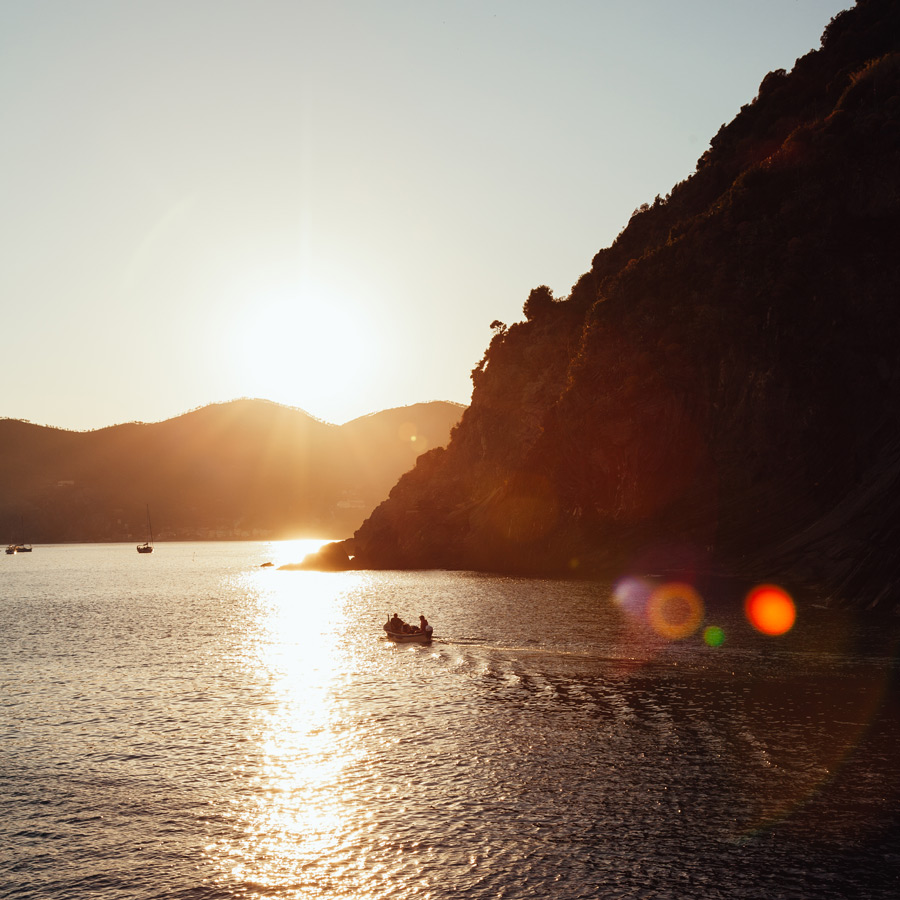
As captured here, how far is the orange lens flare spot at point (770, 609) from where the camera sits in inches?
2768

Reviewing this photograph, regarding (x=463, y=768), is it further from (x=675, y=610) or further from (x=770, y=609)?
(x=770, y=609)

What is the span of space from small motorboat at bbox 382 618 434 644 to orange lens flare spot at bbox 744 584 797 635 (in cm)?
2755

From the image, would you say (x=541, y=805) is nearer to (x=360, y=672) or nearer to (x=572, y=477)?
(x=360, y=672)

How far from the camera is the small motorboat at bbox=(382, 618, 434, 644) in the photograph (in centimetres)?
7028

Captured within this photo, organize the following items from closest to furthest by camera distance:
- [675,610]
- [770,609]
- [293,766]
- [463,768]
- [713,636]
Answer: [463,768] → [293,766] → [713,636] → [770,609] → [675,610]

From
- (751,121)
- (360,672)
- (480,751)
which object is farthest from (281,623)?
(751,121)

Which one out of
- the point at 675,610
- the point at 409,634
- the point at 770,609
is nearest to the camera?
the point at 409,634

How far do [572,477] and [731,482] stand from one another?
98.8 ft

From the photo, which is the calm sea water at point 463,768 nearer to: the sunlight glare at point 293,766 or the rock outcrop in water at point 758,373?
the sunlight glare at point 293,766

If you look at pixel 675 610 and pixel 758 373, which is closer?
pixel 675 610

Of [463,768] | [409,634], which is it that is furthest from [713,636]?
[463,768]

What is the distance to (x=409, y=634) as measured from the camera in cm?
7131

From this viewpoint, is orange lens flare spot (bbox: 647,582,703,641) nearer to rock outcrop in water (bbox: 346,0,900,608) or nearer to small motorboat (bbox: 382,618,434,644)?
rock outcrop in water (bbox: 346,0,900,608)

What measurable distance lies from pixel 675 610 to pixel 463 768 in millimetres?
52704
